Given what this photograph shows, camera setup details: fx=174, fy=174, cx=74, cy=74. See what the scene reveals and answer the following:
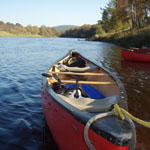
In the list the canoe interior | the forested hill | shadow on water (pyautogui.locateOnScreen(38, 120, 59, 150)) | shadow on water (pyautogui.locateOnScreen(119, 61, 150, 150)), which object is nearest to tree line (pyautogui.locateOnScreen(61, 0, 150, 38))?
the forested hill

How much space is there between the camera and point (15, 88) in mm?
8023

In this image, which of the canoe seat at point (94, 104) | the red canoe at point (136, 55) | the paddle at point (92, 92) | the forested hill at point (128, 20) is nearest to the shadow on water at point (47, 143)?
the canoe seat at point (94, 104)

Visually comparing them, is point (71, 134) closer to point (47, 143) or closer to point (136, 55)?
point (47, 143)

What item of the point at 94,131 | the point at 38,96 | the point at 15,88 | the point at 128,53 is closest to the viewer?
the point at 94,131

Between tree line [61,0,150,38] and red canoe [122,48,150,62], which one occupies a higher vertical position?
tree line [61,0,150,38]

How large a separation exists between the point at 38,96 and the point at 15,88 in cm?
158

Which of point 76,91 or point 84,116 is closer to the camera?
point 84,116

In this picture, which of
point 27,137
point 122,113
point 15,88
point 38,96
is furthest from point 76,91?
point 15,88

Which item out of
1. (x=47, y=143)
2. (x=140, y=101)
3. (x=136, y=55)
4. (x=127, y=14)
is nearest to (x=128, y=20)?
(x=127, y=14)

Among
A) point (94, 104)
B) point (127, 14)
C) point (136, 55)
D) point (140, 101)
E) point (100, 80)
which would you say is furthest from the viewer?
point (127, 14)

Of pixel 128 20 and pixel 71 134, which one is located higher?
pixel 128 20

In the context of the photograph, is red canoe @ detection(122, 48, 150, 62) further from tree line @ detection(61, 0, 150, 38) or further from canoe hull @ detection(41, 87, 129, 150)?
tree line @ detection(61, 0, 150, 38)

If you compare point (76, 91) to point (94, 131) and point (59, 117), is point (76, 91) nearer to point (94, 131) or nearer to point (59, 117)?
point (59, 117)

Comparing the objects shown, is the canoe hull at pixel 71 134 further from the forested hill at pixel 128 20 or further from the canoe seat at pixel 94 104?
the forested hill at pixel 128 20
